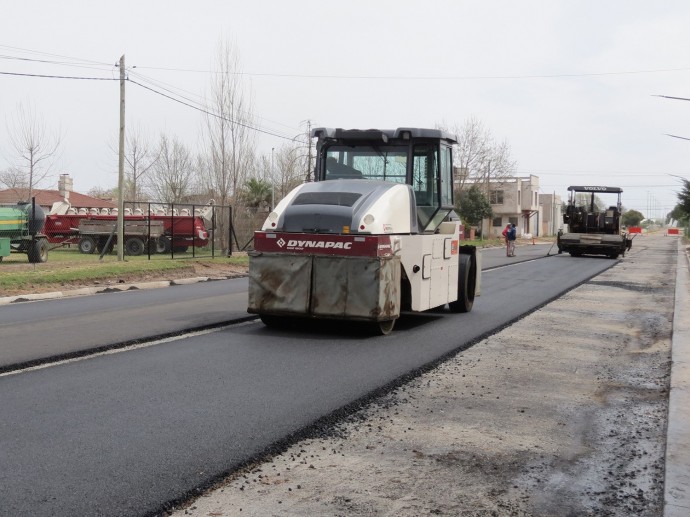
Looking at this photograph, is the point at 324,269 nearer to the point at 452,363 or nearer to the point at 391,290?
the point at 391,290

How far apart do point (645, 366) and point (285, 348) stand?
4077mm

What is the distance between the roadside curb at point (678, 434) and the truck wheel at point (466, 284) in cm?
326

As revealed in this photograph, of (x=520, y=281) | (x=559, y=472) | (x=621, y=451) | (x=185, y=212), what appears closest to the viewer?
(x=559, y=472)

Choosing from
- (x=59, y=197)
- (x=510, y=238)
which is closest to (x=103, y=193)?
(x=59, y=197)

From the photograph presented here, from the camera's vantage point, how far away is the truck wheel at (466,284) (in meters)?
12.9

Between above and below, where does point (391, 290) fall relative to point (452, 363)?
above

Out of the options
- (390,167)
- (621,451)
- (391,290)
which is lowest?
(621,451)

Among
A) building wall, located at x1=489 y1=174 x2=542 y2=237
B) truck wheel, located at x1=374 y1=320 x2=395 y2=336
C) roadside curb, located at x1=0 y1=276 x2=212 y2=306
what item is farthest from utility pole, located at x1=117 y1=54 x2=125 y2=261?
building wall, located at x1=489 y1=174 x2=542 y2=237

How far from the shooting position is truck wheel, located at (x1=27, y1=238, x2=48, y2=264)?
78.8ft

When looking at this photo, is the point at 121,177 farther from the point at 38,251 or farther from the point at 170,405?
the point at 170,405

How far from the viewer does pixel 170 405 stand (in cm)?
638

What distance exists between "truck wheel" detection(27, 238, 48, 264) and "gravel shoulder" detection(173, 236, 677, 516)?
1827 cm

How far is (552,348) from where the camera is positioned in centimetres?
985

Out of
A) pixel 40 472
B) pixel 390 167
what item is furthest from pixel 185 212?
pixel 40 472
